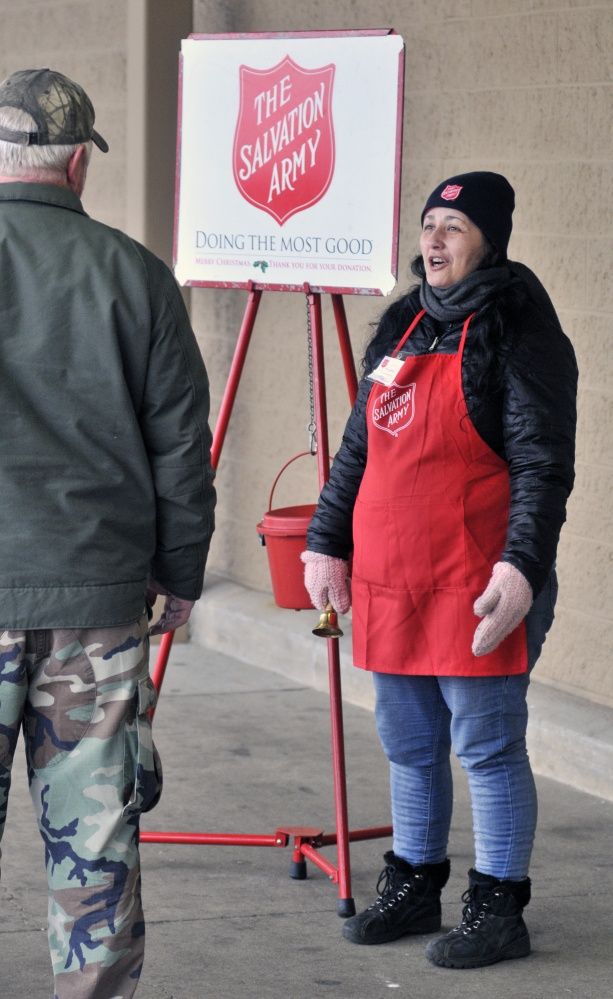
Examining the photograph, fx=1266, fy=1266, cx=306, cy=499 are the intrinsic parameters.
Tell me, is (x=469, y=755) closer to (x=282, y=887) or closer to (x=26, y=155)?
(x=282, y=887)

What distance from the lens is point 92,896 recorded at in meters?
1.95

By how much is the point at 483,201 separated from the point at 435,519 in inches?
25.3

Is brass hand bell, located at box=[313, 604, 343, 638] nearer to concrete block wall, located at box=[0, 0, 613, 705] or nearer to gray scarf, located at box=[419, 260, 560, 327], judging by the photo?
gray scarf, located at box=[419, 260, 560, 327]

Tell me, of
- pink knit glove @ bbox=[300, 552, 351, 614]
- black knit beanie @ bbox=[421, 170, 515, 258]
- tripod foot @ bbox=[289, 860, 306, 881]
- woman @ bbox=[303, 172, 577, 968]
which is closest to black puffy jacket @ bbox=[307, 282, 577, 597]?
woman @ bbox=[303, 172, 577, 968]

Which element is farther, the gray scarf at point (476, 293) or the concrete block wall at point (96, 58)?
the concrete block wall at point (96, 58)

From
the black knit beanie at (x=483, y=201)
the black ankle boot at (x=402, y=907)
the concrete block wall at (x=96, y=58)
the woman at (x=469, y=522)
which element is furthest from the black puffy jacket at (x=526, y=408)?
the concrete block wall at (x=96, y=58)

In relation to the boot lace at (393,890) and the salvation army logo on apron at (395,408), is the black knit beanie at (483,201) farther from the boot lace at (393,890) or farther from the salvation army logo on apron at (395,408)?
the boot lace at (393,890)

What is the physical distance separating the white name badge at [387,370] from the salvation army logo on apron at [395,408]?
16 mm

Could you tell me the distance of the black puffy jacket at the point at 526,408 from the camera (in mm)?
2418

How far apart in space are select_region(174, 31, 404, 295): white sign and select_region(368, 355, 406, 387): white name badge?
45cm

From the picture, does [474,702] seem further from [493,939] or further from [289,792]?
[289,792]

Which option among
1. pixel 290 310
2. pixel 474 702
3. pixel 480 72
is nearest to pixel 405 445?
pixel 474 702

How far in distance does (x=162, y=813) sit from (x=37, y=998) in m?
1.00

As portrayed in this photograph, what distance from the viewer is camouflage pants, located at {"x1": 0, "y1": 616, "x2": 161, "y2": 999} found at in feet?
6.26
